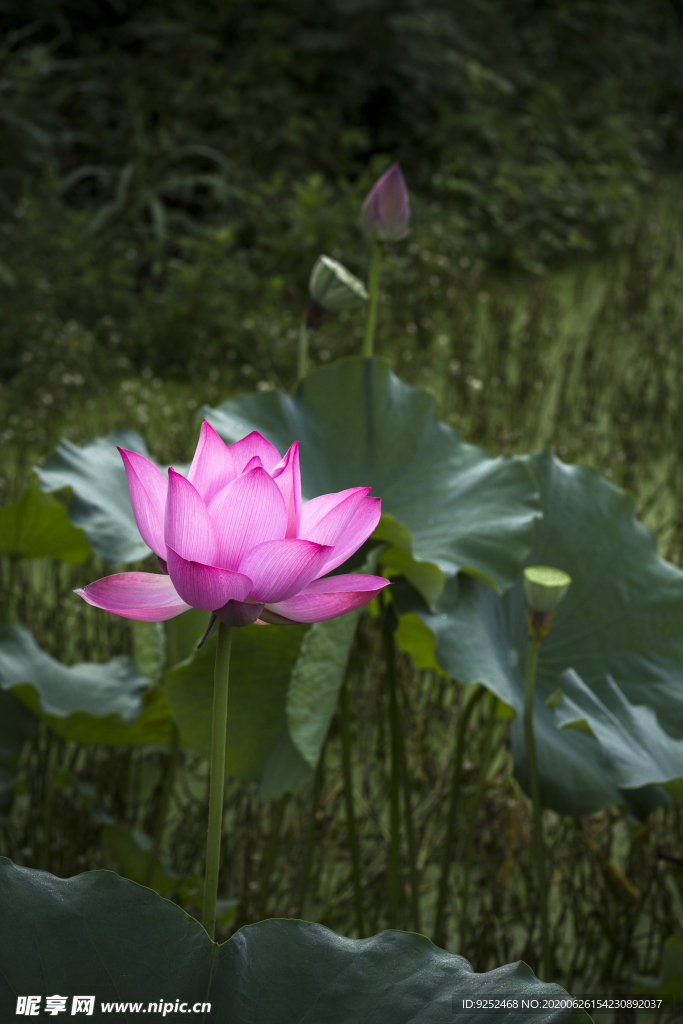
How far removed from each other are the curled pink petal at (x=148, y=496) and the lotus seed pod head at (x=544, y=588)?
381 mm

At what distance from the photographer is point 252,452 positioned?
49cm

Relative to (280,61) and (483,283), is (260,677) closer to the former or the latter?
(483,283)

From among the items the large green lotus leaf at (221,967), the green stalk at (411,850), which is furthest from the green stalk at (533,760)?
the large green lotus leaf at (221,967)

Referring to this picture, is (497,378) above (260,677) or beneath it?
above

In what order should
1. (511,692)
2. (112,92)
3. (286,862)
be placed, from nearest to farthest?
(511,692) < (286,862) < (112,92)

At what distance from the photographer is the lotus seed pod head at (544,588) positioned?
2.40ft

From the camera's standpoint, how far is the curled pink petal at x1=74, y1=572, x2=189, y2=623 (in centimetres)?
45

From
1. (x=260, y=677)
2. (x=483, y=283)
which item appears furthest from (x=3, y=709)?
(x=483, y=283)

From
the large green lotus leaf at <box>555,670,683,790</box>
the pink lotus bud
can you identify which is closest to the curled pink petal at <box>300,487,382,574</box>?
the large green lotus leaf at <box>555,670,683,790</box>

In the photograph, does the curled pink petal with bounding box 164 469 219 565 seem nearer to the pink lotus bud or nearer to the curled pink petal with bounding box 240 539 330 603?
the curled pink petal with bounding box 240 539 330 603

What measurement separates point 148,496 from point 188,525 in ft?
0.12

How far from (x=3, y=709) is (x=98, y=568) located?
2.20ft

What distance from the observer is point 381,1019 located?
479 mm

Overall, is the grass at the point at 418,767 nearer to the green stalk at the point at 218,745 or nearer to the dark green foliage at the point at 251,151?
the dark green foliage at the point at 251,151
